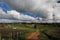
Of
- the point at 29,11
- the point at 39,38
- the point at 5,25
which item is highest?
the point at 29,11

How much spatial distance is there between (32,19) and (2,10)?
0.55 metres

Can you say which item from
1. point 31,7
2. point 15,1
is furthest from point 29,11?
point 15,1

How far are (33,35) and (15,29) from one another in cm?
33

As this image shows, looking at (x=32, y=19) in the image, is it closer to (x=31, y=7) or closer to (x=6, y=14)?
(x=31, y=7)

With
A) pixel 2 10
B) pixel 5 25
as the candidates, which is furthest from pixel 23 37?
pixel 2 10

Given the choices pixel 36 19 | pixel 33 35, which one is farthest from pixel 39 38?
pixel 36 19

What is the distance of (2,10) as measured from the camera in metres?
3.33

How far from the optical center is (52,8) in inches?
130

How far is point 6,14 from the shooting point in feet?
10.9

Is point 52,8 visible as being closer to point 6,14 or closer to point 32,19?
point 32,19

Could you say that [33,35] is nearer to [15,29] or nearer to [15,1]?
[15,29]

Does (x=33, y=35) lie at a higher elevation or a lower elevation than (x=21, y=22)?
lower

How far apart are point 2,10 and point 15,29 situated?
16.0 inches

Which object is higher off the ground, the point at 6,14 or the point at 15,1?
the point at 15,1
